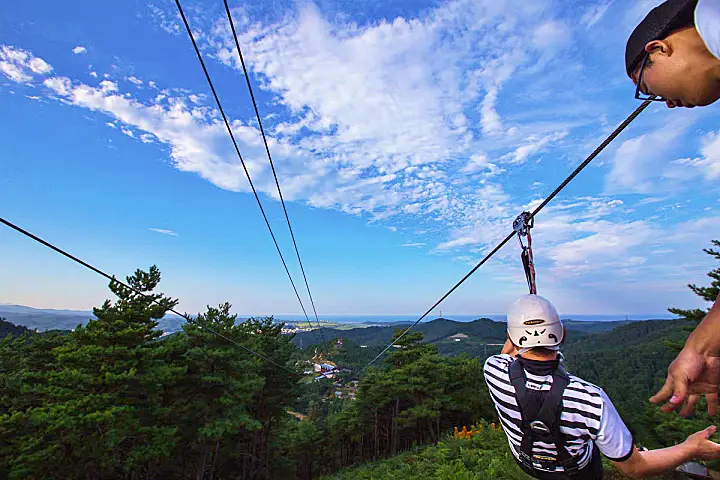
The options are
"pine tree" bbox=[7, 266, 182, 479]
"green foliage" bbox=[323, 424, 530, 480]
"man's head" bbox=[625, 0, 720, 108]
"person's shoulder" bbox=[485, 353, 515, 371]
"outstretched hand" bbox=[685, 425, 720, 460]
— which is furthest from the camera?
"pine tree" bbox=[7, 266, 182, 479]

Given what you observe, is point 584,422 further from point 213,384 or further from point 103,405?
point 213,384

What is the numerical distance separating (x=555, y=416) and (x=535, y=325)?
1.55ft

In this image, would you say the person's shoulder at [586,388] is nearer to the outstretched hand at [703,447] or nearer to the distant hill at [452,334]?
the outstretched hand at [703,447]

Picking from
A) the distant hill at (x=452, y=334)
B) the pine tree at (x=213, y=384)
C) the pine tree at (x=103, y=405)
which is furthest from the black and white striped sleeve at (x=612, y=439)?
the distant hill at (x=452, y=334)

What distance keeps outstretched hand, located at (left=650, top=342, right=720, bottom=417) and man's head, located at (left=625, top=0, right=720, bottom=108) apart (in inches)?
23.4

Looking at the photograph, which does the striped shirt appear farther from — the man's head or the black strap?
the man's head

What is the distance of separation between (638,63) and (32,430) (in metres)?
17.9

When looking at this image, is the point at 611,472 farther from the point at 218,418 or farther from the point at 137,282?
the point at 137,282

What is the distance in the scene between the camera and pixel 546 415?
Result: 181cm

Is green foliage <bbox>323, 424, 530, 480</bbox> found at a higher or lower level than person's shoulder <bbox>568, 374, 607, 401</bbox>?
lower

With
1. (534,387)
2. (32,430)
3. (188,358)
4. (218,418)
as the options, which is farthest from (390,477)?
(32,430)

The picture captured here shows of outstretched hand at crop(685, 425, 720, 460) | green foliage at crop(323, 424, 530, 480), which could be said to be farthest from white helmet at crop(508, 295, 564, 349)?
green foliage at crop(323, 424, 530, 480)

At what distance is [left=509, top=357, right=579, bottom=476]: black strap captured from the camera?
5.87 ft

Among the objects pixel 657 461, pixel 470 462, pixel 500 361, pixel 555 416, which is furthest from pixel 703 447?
pixel 470 462
